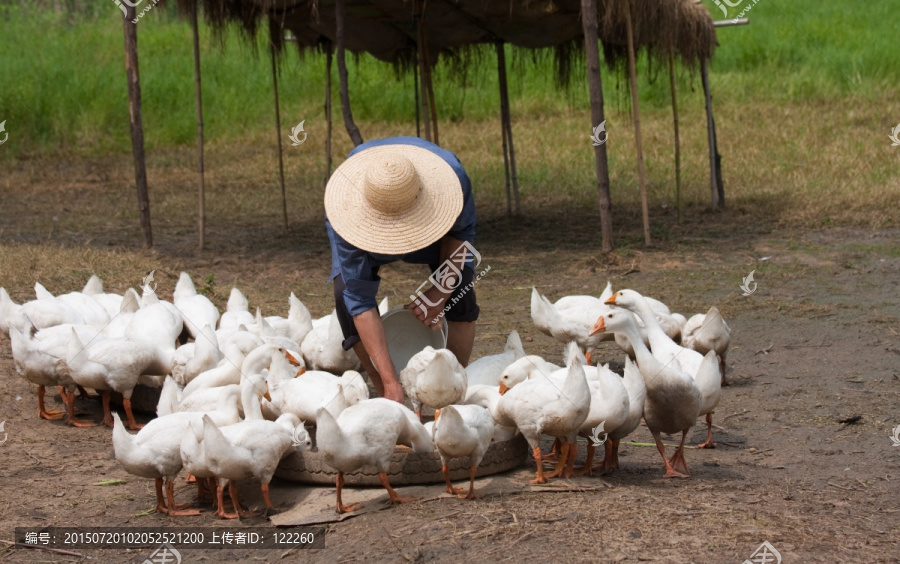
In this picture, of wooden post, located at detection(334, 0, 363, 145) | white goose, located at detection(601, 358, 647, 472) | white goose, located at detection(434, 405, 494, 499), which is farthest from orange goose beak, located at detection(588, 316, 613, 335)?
wooden post, located at detection(334, 0, 363, 145)

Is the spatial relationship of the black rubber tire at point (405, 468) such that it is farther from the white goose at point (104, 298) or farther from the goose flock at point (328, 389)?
the white goose at point (104, 298)

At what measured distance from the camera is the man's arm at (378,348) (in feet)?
15.1

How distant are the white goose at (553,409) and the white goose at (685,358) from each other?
728 millimetres

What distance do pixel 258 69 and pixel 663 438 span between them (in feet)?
60.2

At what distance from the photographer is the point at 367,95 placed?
1978 cm

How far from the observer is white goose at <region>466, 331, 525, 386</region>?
5.07 m

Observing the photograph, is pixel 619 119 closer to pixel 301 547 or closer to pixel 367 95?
pixel 367 95

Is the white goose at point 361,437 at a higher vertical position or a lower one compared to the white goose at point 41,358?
lower

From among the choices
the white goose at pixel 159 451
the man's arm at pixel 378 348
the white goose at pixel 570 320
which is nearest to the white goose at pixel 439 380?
the man's arm at pixel 378 348

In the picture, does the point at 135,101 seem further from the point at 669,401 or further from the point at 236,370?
the point at 669,401

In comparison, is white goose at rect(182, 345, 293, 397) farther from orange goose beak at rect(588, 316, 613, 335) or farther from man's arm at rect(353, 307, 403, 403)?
orange goose beak at rect(588, 316, 613, 335)

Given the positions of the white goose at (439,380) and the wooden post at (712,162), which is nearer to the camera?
the white goose at (439,380)

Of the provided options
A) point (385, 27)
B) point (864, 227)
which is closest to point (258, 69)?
point (385, 27)

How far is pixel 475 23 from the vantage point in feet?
35.1
